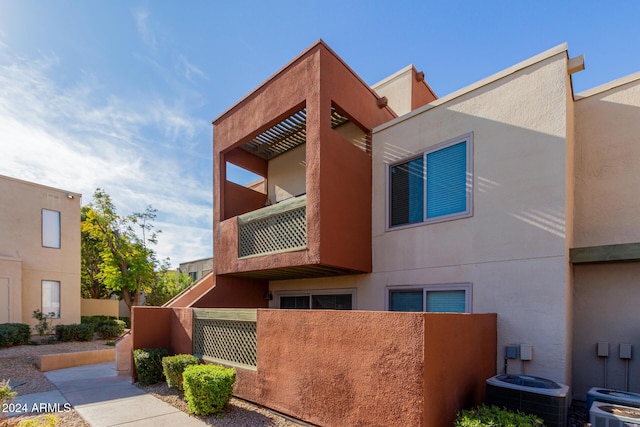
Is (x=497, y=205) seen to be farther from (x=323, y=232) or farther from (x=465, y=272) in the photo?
(x=323, y=232)

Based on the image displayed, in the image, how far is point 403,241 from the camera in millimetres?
7246

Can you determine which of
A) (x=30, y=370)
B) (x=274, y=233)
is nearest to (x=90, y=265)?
(x=30, y=370)

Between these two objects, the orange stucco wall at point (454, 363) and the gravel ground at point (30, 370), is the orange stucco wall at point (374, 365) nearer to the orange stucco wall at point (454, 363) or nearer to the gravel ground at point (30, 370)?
the orange stucco wall at point (454, 363)

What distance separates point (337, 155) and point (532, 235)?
13.1 ft

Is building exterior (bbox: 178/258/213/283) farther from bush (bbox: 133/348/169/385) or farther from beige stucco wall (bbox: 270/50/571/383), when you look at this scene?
beige stucco wall (bbox: 270/50/571/383)

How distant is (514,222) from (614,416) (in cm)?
295

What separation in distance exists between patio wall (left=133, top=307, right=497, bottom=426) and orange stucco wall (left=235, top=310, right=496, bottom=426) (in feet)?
0.04

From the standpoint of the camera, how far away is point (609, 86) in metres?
6.09

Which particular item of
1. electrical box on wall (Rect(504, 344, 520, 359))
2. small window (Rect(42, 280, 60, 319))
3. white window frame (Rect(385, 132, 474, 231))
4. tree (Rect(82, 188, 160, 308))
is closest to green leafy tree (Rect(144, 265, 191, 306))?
tree (Rect(82, 188, 160, 308))

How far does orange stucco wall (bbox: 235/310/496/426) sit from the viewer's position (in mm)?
3939

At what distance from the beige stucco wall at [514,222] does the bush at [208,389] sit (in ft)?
13.0

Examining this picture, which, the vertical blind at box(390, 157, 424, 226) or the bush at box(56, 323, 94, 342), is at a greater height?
the vertical blind at box(390, 157, 424, 226)

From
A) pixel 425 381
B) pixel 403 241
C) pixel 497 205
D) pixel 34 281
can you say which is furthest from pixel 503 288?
pixel 34 281

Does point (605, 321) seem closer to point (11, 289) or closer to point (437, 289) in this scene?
point (437, 289)
